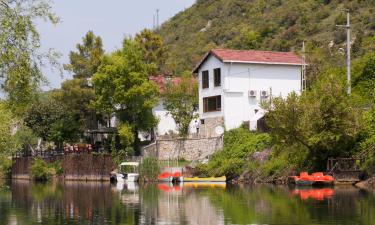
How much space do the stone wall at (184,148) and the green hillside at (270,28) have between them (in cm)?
1694

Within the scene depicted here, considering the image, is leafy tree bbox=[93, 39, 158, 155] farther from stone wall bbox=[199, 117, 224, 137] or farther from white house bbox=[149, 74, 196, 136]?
white house bbox=[149, 74, 196, 136]

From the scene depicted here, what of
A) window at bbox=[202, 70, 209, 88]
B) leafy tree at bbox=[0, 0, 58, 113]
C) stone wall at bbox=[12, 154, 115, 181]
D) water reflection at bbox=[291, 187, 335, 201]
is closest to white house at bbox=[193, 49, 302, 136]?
window at bbox=[202, 70, 209, 88]

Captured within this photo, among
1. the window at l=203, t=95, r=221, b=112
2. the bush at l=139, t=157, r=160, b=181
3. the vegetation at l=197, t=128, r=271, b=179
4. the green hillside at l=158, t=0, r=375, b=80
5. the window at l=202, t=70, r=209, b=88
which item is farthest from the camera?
the green hillside at l=158, t=0, r=375, b=80

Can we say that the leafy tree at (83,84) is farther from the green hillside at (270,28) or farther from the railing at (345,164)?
the railing at (345,164)

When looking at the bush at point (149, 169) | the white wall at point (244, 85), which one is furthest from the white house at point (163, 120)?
the bush at point (149, 169)

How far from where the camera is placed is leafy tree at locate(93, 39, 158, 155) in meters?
80.4

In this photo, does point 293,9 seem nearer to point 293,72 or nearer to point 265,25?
point 265,25

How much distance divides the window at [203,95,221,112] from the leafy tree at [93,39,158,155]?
5.75 metres

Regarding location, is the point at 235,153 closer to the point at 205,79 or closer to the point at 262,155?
the point at 262,155

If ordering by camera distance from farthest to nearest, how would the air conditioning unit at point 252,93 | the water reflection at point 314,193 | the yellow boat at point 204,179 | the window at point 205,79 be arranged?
the window at point 205,79
the air conditioning unit at point 252,93
the yellow boat at point 204,179
the water reflection at point 314,193

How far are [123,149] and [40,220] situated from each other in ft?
153

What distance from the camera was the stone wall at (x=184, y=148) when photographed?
74.6 meters

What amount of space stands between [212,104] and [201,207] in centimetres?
3857

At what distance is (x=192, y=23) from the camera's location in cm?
15900
